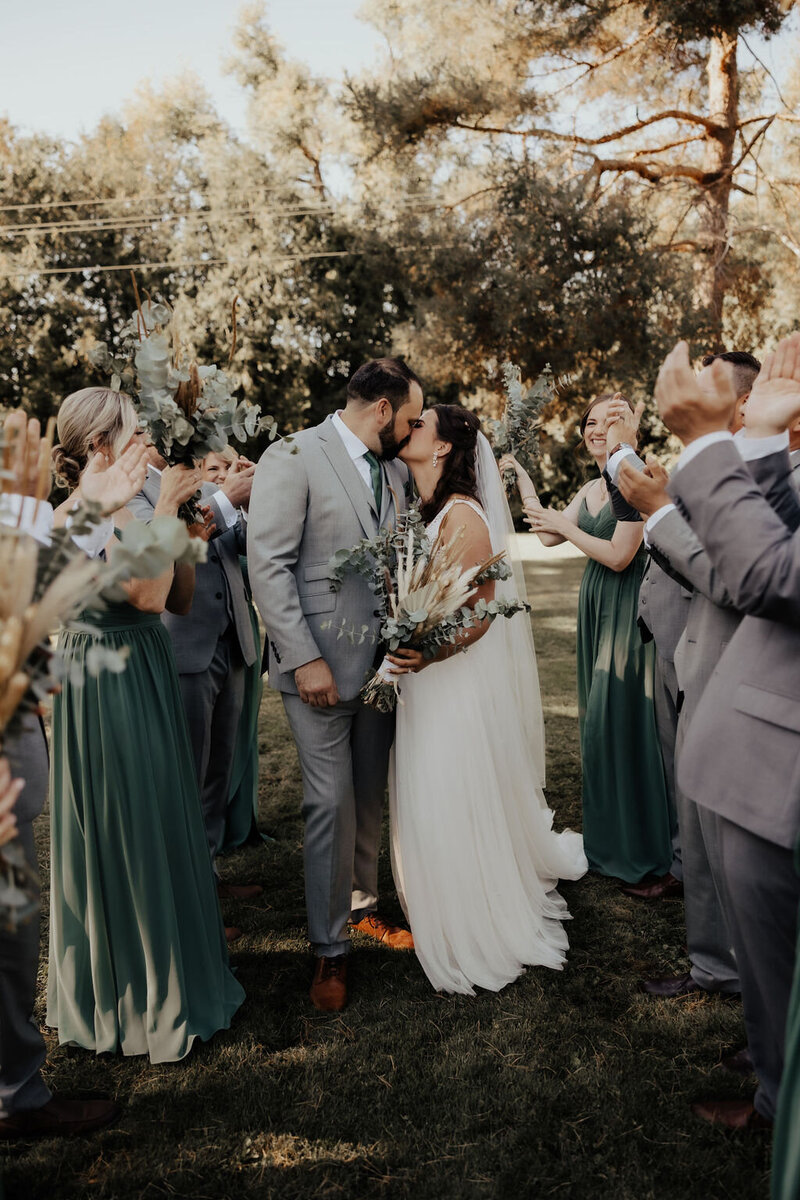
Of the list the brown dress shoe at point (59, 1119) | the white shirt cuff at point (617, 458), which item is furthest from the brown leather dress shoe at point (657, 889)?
the brown dress shoe at point (59, 1119)

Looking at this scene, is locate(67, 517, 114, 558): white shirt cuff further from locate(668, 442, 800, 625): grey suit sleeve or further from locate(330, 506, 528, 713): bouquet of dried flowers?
locate(668, 442, 800, 625): grey suit sleeve

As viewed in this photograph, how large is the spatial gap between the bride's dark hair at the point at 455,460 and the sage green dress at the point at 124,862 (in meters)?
1.46

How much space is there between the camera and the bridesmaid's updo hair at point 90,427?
320 centimetres

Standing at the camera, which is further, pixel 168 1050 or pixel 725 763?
pixel 168 1050

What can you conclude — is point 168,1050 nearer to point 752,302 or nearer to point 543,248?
point 543,248

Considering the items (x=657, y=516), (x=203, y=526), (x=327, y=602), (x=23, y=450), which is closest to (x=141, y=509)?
(x=203, y=526)

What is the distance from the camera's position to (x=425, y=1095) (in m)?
2.96

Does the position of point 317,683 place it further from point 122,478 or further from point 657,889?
point 657,889

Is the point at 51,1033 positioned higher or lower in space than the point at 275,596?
lower

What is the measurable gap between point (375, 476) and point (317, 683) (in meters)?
0.99

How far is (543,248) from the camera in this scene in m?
15.9

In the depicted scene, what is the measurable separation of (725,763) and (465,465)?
84.3 inches

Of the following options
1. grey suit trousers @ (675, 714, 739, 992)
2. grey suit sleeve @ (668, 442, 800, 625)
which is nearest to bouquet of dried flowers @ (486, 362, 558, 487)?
grey suit trousers @ (675, 714, 739, 992)

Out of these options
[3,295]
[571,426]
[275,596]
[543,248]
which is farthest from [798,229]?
[3,295]
